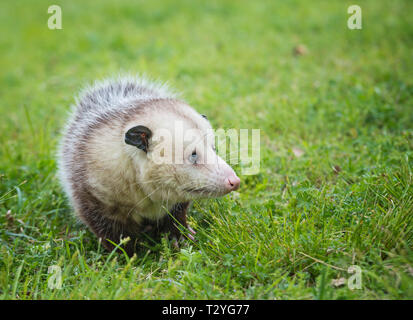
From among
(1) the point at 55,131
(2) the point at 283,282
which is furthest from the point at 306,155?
(1) the point at 55,131

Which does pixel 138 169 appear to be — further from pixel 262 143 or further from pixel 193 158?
pixel 262 143

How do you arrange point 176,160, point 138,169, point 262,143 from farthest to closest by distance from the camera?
point 262,143
point 138,169
point 176,160

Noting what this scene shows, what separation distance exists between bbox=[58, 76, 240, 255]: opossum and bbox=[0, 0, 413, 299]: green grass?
0.20 m

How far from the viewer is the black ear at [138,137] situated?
253cm

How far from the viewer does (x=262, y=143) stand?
154 inches

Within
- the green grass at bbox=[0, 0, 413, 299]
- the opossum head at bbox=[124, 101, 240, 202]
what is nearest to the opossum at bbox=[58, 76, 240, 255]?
the opossum head at bbox=[124, 101, 240, 202]

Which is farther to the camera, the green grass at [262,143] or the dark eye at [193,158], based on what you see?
the dark eye at [193,158]

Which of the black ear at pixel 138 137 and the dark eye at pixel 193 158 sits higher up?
the black ear at pixel 138 137

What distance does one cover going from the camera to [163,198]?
268 cm

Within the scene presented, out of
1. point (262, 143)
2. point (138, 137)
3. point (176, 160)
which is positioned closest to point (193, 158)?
point (176, 160)

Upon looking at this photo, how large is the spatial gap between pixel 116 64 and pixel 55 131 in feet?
5.99

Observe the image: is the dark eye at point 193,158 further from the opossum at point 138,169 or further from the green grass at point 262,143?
the green grass at point 262,143

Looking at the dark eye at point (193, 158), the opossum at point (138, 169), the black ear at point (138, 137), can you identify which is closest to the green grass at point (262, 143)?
the opossum at point (138, 169)

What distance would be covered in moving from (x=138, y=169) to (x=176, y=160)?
30cm
